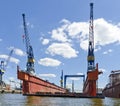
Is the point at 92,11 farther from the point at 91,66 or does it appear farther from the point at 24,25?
the point at 24,25

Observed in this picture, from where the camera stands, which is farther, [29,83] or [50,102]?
[29,83]

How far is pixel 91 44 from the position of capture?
111 metres

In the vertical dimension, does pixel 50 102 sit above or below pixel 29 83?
below

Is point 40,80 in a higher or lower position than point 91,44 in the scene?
lower

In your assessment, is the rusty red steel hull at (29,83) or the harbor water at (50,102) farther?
the rusty red steel hull at (29,83)

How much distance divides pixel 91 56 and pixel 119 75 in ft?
108

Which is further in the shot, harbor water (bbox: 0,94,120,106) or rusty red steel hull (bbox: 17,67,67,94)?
rusty red steel hull (bbox: 17,67,67,94)

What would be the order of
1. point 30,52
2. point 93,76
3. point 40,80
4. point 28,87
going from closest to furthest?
point 93,76 < point 28,87 < point 40,80 < point 30,52

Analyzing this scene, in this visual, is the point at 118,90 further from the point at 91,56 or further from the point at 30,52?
the point at 30,52

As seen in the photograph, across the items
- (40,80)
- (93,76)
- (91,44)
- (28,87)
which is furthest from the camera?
(40,80)

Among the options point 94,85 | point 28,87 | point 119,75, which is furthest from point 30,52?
point 94,85

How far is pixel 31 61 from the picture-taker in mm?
130625

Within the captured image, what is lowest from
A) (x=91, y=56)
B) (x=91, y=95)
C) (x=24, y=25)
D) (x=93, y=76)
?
(x=91, y=95)

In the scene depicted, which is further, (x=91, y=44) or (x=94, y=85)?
(x=91, y=44)
